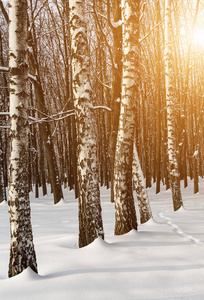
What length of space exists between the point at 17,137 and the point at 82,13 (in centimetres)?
248

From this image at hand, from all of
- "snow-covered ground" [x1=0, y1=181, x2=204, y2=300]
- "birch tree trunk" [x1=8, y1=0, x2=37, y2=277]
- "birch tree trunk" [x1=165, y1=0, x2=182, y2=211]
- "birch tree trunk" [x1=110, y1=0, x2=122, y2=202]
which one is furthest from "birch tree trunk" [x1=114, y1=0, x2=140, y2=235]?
"birch tree trunk" [x1=110, y1=0, x2=122, y2=202]

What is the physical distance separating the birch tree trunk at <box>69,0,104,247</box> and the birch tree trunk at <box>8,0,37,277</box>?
116 centimetres

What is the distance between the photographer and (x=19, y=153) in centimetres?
401

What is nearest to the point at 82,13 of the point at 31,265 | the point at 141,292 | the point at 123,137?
the point at 123,137

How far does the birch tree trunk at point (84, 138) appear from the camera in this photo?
5.01 meters

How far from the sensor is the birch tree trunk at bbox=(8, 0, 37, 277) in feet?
13.0

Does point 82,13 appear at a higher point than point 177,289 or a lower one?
higher

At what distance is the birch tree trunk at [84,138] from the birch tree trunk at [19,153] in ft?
3.79

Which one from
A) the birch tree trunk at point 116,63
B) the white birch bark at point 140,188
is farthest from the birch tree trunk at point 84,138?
the birch tree trunk at point 116,63

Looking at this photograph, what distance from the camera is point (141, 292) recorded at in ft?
11.3

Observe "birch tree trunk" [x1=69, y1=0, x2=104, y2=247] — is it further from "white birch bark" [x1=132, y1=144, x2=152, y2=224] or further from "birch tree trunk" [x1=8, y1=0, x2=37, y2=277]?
"white birch bark" [x1=132, y1=144, x2=152, y2=224]

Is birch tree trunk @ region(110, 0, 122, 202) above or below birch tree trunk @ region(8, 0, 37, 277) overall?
above

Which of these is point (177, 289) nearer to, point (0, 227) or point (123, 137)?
point (123, 137)

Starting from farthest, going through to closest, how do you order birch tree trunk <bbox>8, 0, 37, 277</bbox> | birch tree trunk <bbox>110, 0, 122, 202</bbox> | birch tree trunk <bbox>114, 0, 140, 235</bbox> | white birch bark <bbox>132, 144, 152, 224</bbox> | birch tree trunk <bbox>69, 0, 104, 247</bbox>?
birch tree trunk <bbox>110, 0, 122, 202</bbox>, white birch bark <bbox>132, 144, 152, 224</bbox>, birch tree trunk <bbox>114, 0, 140, 235</bbox>, birch tree trunk <bbox>69, 0, 104, 247</bbox>, birch tree trunk <bbox>8, 0, 37, 277</bbox>
